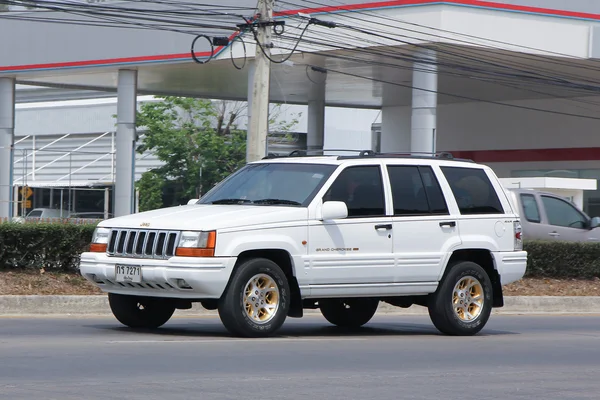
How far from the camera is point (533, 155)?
39906 millimetres

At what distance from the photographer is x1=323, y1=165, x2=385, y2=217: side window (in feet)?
38.4

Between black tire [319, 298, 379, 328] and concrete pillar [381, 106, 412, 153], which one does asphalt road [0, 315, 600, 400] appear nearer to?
black tire [319, 298, 379, 328]

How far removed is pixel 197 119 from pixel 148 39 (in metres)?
19.2

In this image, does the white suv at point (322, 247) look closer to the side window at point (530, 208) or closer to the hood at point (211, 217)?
the hood at point (211, 217)

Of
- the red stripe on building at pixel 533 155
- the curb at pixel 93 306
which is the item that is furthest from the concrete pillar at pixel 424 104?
the red stripe on building at pixel 533 155

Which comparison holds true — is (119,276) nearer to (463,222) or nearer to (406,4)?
(463,222)

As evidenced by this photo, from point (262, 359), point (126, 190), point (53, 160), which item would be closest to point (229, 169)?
point (53, 160)

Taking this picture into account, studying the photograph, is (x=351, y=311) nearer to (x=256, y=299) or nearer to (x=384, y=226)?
(x=384, y=226)

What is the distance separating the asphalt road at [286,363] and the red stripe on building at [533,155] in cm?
2623

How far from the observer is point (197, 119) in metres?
49.2

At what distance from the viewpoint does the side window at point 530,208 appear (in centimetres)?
2009

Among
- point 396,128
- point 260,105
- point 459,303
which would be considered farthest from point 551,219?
point 396,128

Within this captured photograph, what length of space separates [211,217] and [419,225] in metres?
2.55

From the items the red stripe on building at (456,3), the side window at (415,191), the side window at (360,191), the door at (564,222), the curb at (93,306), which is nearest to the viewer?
the side window at (360,191)
